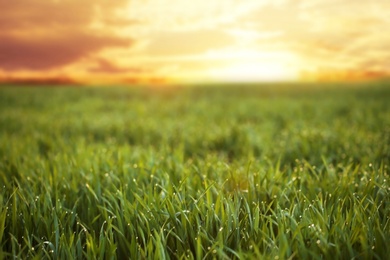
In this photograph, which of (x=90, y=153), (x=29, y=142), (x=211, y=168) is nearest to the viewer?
(x=211, y=168)

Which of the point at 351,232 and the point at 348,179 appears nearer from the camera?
the point at 351,232

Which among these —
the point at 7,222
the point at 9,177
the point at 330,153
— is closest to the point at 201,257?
the point at 7,222

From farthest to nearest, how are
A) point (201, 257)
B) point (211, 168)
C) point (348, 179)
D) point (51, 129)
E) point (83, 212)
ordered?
point (51, 129) < point (211, 168) < point (348, 179) < point (83, 212) < point (201, 257)

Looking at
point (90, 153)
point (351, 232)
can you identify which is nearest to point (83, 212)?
point (90, 153)

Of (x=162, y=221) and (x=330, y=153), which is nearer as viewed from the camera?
(x=162, y=221)

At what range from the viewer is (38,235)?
2029 mm

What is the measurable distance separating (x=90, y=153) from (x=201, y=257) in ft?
8.00

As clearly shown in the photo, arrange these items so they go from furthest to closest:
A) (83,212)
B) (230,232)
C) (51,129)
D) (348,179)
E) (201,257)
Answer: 1. (51,129)
2. (348,179)
3. (83,212)
4. (230,232)
5. (201,257)

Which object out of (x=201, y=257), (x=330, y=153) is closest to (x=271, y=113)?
(x=330, y=153)

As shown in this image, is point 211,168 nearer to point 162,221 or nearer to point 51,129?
point 162,221

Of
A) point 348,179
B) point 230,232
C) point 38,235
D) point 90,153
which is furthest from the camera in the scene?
point 90,153

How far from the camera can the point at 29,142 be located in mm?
4973

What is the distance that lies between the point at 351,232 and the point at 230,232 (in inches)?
25.1

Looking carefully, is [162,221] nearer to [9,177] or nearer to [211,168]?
[211,168]
